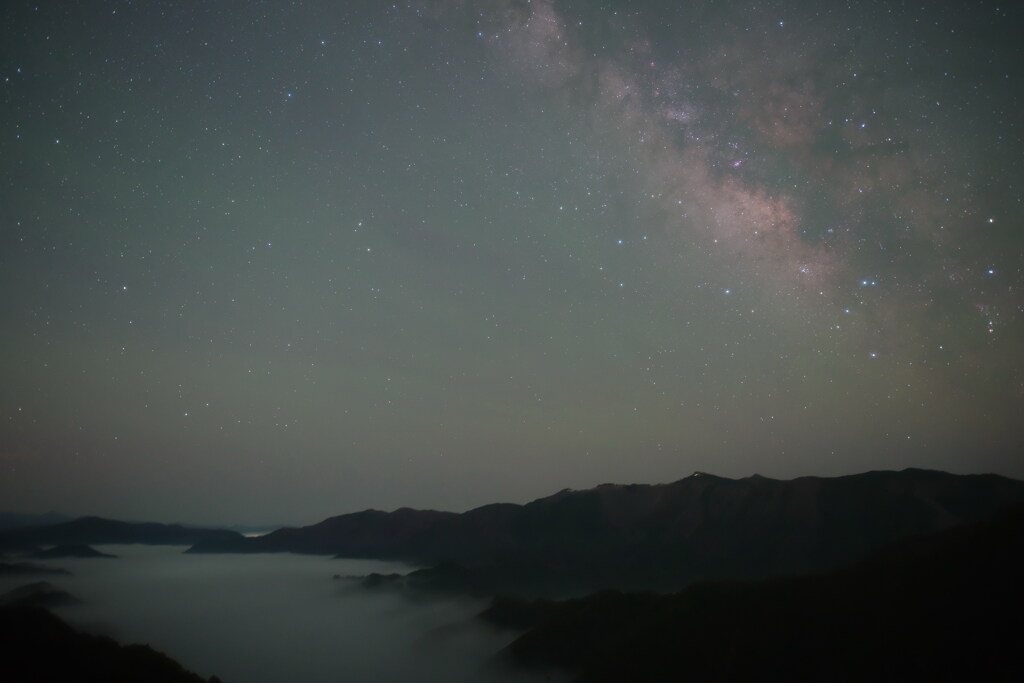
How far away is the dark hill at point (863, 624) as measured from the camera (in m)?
36.5

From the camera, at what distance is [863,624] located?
1694 inches

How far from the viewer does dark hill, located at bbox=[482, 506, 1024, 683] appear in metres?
36.5

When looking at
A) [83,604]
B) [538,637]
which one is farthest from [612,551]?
[83,604]

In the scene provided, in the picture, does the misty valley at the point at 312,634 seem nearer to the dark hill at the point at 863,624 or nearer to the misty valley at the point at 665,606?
the misty valley at the point at 665,606

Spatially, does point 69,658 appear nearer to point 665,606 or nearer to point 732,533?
point 665,606

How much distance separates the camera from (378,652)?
135 meters

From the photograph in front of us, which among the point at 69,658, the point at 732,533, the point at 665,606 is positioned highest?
the point at 69,658

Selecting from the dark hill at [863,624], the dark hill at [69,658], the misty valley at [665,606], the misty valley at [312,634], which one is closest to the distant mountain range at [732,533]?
the misty valley at [665,606]

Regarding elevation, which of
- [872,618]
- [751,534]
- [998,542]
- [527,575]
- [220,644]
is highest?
[998,542]

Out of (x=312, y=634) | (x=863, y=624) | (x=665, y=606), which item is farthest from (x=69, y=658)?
(x=312, y=634)

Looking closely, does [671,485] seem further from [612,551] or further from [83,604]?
[83,604]

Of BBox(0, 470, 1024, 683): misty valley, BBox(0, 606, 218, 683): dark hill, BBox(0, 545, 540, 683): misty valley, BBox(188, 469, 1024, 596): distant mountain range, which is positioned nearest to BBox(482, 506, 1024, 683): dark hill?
BBox(0, 470, 1024, 683): misty valley

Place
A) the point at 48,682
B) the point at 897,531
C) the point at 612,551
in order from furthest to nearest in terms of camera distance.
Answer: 1. the point at 612,551
2. the point at 897,531
3. the point at 48,682

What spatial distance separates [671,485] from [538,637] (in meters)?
129
